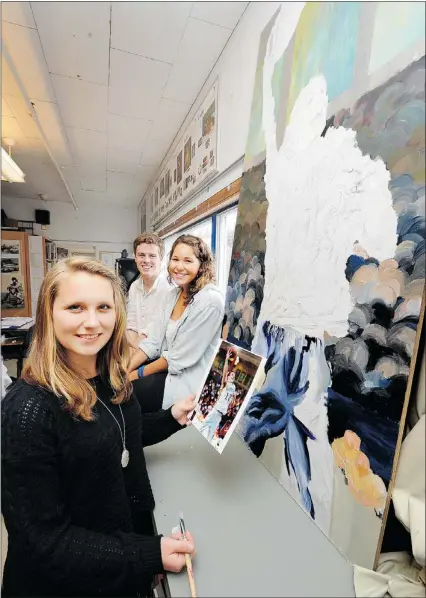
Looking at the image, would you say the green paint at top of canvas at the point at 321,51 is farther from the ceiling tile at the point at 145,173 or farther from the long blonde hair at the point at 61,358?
the ceiling tile at the point at 145,173

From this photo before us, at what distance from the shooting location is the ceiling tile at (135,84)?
2.11 m

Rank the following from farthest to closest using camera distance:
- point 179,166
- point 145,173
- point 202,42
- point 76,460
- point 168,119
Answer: point 145,173, point 179,166, point 168,119, point 202,42, point 76,460

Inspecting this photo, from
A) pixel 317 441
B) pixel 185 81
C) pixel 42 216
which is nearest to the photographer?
pixel 317 441

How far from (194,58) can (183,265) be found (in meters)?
1.47

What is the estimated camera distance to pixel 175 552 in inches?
27.8

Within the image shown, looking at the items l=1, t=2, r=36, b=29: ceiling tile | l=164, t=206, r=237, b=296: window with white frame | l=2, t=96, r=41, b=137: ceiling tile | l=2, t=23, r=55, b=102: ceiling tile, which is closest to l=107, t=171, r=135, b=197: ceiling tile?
l=2, t=96, r=41, b=137: ceiling tile

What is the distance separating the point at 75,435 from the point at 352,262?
804 mm

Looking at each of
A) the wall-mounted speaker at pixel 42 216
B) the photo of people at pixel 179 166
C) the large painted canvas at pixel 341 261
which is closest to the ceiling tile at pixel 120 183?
the wall-mounted speaker at pixel 42 216

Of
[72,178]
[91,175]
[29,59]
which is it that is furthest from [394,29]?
[72,178]

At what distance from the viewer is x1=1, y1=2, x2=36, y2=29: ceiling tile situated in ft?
5.54

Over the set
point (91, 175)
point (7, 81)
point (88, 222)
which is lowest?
point (88, 222)

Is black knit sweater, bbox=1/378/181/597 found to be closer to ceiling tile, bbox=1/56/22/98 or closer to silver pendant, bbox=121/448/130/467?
silver pendant, bbox=121/448/130/467

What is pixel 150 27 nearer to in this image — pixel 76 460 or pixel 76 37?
pixel 76 37

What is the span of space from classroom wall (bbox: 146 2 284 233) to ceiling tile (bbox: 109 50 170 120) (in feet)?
1.44
